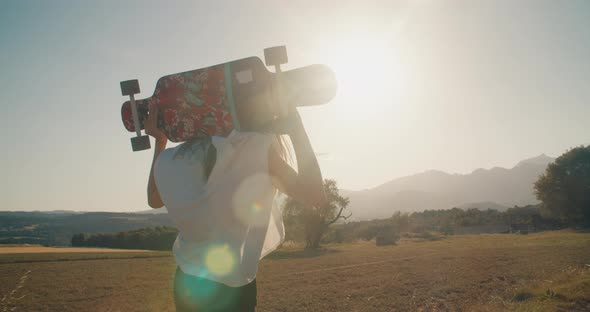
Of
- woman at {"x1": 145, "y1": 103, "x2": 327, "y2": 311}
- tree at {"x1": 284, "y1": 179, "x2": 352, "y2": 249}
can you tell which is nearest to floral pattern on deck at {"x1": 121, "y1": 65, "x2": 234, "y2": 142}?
woman at {"x1": 145, "y1": 103, "x2": 327, "y2": 311}

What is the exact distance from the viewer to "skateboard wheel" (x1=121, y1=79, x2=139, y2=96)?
2574 mm

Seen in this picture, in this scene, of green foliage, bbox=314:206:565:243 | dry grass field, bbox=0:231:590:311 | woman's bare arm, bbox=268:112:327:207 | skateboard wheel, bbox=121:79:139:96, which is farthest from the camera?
green foliage, bbox=314:206:565:243

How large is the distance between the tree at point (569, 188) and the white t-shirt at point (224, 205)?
2950 inches

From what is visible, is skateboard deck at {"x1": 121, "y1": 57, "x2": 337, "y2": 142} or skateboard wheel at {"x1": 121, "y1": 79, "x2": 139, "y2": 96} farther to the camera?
skateboard wheel at {"x1": 121, "y1": 79, "x2": 139, "y2": 96}

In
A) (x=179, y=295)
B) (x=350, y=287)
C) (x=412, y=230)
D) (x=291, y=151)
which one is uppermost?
(x=291, y=151)

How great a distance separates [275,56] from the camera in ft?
7.43

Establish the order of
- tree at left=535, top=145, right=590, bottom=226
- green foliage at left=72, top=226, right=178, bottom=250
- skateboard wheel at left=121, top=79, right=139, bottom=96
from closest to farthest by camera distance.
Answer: skateboard wheel at left=121, top=79, right=139, bottom=96 < tree at left=535, top=145, right=590, bottom=226 < green foliage at left=72, top=226, right=178, bottom=250

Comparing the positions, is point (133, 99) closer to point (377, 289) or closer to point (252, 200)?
point (252, 200)

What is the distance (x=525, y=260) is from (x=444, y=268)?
5.55 metres

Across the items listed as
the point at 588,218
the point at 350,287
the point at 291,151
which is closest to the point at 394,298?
the point at 350,287

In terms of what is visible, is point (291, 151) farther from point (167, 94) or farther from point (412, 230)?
point (412, 230)

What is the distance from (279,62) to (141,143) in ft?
3.93

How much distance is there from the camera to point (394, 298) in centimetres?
1442

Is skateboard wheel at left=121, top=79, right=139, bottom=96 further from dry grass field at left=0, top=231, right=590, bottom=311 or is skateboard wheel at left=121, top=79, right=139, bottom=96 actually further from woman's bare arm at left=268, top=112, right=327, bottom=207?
dry grass field at left=0, top=231, right=590, bottom=311
